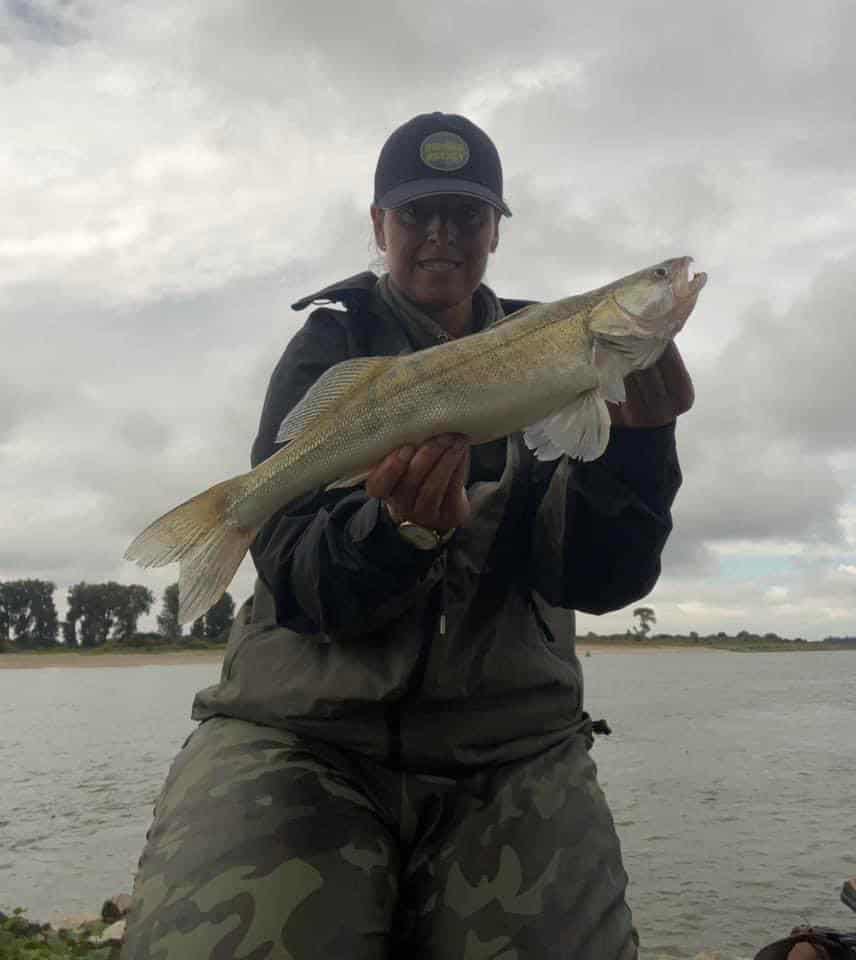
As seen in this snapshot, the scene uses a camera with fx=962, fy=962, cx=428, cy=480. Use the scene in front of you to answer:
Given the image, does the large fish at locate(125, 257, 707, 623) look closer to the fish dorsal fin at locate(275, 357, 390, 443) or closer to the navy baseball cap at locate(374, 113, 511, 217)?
the fish dorsal fin at locate(275, 357, 390, 443)

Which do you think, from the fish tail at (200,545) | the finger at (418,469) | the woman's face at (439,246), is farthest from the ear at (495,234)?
the fish tail at (200,545)

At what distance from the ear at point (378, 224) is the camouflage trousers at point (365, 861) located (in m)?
2.19

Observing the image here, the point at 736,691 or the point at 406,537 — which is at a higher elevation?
the point at 406,537

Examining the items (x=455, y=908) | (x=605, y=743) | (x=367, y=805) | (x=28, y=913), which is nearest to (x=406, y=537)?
(x=367, y=805)

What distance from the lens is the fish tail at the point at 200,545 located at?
10.5 feet

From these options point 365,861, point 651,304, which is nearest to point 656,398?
point 651,304

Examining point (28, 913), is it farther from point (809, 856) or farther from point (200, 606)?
point (809, 856)

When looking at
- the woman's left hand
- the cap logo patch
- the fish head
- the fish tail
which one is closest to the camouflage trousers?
the fish tail

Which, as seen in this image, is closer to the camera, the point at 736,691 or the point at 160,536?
the point at 160,536

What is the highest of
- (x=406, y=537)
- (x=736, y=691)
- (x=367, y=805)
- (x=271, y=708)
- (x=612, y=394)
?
(x=612, y=394)

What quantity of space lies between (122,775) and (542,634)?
1243 centimetres

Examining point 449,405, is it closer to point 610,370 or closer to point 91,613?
point 610,370

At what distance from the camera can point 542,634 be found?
3.86 m

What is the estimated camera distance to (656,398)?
11.3ft
